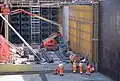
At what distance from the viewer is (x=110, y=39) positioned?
2606cm

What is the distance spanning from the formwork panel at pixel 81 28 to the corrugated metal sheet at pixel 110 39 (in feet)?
4.53

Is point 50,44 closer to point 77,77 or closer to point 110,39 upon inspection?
point 77,77

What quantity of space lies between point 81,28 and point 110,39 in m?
6.13

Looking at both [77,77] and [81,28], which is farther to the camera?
[81,28]

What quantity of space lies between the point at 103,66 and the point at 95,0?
5.12 meters

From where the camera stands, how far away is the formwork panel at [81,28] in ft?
96.3

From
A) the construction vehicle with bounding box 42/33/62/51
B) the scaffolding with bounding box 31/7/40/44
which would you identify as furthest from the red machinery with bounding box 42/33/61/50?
the scaffolding with bounding box 31/7/40/44

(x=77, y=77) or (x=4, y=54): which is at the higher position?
(x=4, y=54)

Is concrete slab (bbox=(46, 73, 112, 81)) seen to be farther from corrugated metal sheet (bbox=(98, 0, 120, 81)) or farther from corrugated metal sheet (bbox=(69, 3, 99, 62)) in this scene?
corrugated metal sheet (bbox=(69, 3, 99, 62))

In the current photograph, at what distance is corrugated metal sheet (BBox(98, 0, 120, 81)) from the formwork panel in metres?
1.38

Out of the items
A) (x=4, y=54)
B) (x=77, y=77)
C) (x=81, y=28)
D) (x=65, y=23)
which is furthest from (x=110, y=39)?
(x=65, y=23)

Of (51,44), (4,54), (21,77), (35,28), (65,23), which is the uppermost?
(65,23)

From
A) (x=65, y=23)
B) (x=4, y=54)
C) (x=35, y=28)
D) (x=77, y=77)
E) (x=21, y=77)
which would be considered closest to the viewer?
(x=77, y=77)

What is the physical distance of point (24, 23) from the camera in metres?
42.5
